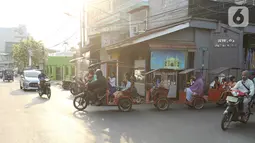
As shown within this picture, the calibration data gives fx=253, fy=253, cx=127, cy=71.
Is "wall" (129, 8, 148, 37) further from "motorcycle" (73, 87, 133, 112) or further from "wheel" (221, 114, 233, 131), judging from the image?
"wheel" (221, 114, 233, 131)

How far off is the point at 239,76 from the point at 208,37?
10.8 feet

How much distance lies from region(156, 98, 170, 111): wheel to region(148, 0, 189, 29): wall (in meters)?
6.84

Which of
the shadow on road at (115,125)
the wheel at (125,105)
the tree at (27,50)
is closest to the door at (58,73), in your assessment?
the tree at (27,50)

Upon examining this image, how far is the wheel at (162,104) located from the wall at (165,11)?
22.5ft

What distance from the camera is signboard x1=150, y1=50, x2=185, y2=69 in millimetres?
14859

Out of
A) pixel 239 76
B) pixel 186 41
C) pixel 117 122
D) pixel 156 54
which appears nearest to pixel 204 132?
pixel 117 122

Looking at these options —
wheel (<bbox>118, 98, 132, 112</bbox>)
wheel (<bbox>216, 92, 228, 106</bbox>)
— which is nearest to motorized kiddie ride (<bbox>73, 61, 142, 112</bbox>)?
wheel (<bbox>118, 98, 132, 112</bbox>)

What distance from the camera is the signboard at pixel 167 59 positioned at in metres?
14.9

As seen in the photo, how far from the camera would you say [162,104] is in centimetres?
1146

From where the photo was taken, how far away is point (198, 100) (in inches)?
471

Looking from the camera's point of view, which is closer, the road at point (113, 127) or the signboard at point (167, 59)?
the road at point (113, 127)

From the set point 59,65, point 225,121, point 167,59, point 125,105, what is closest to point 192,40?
point 167,59

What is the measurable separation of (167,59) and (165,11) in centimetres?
485

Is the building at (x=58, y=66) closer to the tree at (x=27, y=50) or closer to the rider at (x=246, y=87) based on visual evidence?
the tree at (x=27, y=50)
